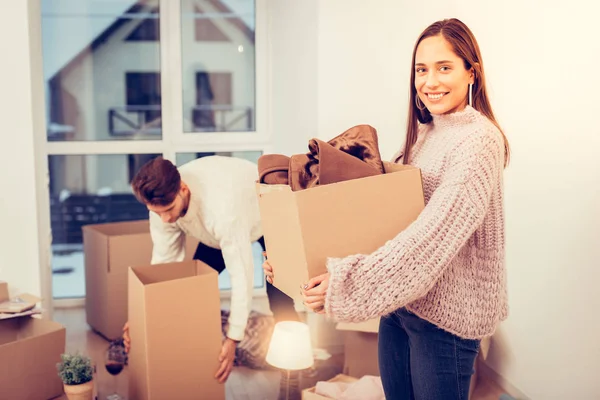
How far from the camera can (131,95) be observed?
3.87m

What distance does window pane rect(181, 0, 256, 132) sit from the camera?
153 inches

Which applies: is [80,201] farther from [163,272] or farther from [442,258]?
[442,258]

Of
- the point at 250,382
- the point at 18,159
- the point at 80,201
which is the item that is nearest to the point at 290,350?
the point at 250,382

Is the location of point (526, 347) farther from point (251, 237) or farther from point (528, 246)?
point (251, 237)

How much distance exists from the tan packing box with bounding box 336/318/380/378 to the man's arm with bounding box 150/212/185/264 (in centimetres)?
73

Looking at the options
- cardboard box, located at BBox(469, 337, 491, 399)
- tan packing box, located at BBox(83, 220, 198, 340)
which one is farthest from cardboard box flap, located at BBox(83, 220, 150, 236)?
cardboard box, located at BBox(469, 337, 491, 399)

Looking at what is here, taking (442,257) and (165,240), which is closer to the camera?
(442,257)

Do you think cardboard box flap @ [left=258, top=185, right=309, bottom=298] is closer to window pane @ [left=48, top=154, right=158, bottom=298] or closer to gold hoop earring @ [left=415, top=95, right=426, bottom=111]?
gold hoop earring @ [left=415, top=95, right=426, bottom=111]

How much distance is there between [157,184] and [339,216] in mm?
1113

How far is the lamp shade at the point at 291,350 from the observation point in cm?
222

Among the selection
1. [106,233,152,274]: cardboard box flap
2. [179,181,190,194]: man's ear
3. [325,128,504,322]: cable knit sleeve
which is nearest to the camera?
[325,128,504,322]: cable knit sleeve

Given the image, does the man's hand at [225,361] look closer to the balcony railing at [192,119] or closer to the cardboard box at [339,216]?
the cardboard box at [339,216]

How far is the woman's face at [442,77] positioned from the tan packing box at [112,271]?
2.25m

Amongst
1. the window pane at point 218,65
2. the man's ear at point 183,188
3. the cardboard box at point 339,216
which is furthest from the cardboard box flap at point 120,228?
the cardboard box at point 339,216
